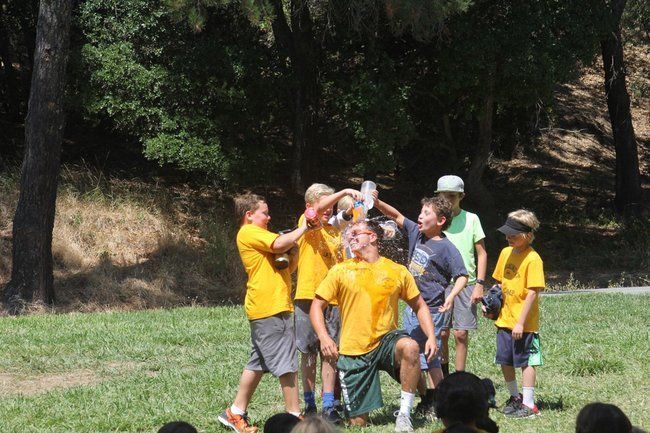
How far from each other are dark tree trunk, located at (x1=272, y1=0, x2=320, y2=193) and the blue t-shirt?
47.7 ft

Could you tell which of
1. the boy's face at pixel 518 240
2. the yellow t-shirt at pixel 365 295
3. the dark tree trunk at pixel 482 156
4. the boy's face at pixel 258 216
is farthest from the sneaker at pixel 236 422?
the dark tree trunk at pixel 482 156

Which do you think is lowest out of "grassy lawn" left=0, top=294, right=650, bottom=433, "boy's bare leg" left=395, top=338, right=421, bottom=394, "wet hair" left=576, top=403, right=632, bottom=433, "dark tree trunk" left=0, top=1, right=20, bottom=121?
"grassy lawn" left=0, top=294, right=650, bottom=433

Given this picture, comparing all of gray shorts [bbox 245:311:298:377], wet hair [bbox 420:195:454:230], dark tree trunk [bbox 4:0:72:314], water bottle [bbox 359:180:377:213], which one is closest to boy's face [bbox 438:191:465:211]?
wet hair [bbox 420:195:454:230]

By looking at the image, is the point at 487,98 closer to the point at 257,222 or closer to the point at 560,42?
the point at 560,42

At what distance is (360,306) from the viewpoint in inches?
271

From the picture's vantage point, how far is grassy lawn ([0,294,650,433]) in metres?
7.50

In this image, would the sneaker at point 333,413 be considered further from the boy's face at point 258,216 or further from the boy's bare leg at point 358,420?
the boy's face at point 258,216

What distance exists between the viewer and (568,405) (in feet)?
25.3

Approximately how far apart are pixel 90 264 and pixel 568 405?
48.0ft

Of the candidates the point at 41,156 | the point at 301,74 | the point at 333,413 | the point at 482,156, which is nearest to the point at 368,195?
the point at 333,413

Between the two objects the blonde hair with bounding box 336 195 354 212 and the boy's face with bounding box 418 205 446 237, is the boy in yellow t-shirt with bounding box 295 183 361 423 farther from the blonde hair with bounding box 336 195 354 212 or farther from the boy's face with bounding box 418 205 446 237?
the boy's face with bounding box 418 205 446 237

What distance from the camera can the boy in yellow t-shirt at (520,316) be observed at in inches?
291

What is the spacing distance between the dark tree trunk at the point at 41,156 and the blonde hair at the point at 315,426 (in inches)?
548

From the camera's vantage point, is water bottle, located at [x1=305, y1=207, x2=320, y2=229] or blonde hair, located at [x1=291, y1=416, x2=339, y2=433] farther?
water bottle, located at [x1=305, y1=207, x2=320, y2=229]
